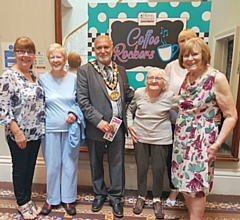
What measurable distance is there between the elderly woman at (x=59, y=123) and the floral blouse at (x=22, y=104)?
7cm

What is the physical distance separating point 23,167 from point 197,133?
4.32 feet

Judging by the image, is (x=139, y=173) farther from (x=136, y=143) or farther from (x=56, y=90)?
(x=56, y=90)

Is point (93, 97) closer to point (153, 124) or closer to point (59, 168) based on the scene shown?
point (153, 124)

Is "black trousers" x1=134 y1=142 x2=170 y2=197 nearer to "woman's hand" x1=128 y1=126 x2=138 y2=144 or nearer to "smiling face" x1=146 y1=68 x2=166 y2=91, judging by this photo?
"woman's hand" x1=128 y1=126 x2=138 y2=144

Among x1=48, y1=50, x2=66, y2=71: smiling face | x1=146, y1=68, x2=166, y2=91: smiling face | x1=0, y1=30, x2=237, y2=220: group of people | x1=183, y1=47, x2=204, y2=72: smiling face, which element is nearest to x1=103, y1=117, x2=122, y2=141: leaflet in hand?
x1=0, y1=30, x2=237, y2=220: group of people

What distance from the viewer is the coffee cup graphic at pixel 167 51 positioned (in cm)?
230

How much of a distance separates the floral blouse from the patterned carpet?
71 centimetres

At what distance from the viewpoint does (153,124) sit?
194cm

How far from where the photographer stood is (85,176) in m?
2.50

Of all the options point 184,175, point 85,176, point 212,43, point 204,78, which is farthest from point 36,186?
point 212,43

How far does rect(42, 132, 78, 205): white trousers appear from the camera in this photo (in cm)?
192

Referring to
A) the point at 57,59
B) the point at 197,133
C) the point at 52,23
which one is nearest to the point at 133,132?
the point at 197,133

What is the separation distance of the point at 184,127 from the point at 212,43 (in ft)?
3.45

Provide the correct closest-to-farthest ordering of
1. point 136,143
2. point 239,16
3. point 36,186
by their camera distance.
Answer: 1. point 136,143
2. point 239,16
3. point 36,186
